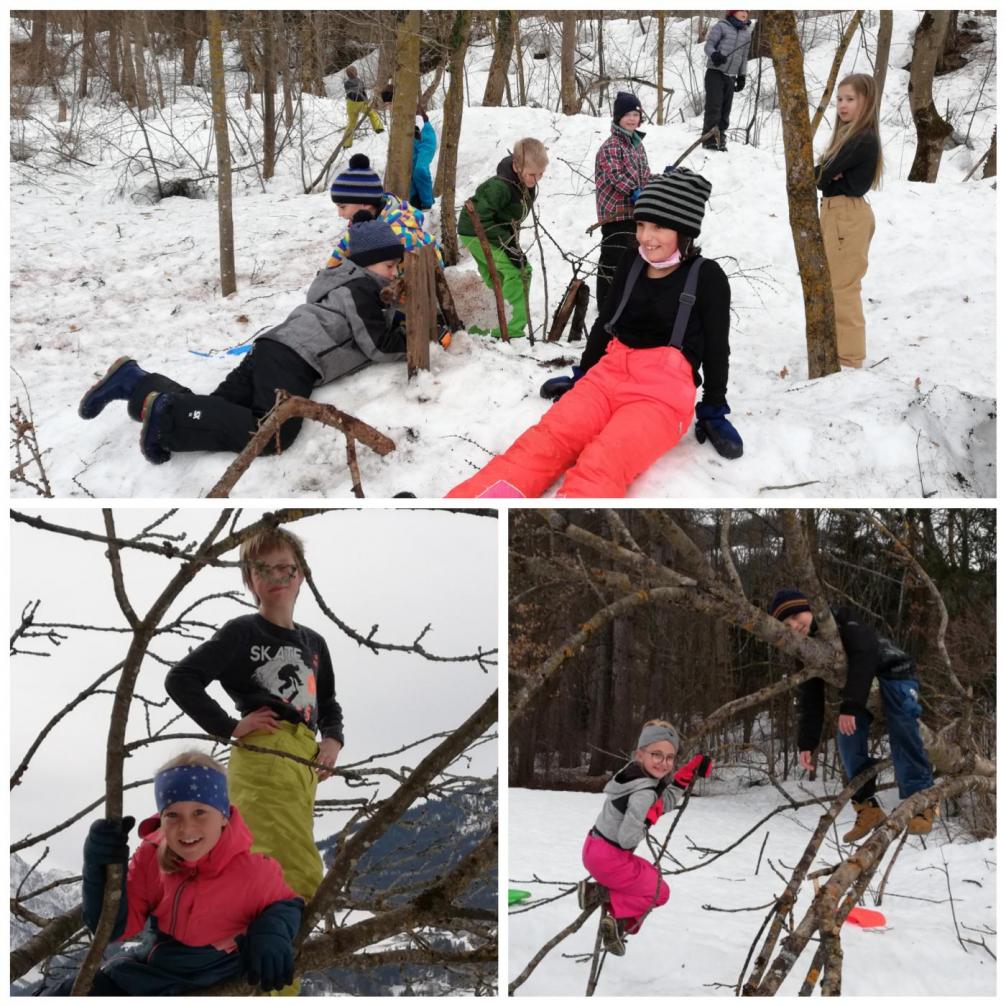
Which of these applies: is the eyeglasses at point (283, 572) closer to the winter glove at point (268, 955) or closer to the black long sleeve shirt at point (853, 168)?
the winter glove at point (268, 955)

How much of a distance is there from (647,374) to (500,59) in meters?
7.45

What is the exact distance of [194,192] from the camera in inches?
364

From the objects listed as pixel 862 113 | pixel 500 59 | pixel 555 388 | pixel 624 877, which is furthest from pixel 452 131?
pixel 624 877

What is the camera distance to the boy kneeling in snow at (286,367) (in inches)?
163

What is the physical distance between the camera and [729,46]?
28.4ft

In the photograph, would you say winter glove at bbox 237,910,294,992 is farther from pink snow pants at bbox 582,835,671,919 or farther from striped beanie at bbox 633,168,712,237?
striped beanie at bbox 633,168,712,237

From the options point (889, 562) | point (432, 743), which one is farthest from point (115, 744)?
point (889, 562)

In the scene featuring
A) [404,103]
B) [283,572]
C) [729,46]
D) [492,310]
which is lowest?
[283,572]

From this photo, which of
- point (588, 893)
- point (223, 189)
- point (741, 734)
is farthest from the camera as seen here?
point (741, 734)

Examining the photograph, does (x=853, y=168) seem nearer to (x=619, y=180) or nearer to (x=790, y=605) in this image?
(x=619, y=180)

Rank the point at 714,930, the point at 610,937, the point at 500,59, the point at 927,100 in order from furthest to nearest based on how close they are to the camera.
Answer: the point at 500,59 < the point at 927,100 < the point at 714,930 < the point at 610,937

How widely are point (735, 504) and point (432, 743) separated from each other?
4.74 feet

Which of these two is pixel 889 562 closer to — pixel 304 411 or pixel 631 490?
pixel 631 490

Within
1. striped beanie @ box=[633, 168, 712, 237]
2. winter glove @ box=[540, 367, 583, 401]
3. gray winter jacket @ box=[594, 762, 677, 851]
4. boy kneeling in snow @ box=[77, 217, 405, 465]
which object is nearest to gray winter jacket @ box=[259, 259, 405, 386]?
boy kneeling in snow @ box=[77, 217, 405, 465]
